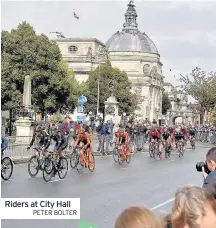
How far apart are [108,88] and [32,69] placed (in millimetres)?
36147

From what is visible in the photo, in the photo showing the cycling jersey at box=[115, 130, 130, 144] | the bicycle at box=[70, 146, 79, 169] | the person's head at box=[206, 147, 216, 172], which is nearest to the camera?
the person's head at box=[206, 147, 216, 172]

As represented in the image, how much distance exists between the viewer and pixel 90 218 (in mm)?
11297

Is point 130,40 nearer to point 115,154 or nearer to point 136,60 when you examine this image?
point 136,60

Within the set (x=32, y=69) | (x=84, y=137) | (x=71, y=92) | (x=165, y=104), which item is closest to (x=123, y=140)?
(x=84, y=137)

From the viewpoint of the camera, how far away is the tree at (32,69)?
51312mm

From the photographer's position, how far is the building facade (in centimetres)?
10825

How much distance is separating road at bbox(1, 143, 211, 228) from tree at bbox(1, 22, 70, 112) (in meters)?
29.2

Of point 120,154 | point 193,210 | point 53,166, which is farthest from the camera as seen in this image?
point 120,154

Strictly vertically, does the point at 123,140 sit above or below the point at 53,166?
above

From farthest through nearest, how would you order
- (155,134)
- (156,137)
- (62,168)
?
1. (156,137)
2. (155,134)
3. (62,168)

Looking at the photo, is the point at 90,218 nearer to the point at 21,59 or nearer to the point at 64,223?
the point at 64,223

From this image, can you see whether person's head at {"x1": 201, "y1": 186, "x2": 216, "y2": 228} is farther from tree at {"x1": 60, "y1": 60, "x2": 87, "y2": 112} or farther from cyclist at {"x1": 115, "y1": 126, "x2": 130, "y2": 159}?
tree at {"x1": 60, "y1": 60, "x2": 87, "y2": 112}

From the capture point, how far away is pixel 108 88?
88938 mm

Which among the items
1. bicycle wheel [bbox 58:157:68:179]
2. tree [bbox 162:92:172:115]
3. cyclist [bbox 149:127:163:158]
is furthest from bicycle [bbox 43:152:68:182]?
tree [bbox 162:92:172:115]
